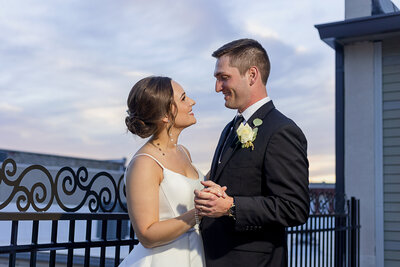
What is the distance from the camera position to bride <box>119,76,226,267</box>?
299 cm

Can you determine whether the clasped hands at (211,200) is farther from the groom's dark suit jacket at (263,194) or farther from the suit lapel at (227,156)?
the suit lapel at (227,156)

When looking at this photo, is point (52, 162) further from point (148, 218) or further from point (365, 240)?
point (148, 218)

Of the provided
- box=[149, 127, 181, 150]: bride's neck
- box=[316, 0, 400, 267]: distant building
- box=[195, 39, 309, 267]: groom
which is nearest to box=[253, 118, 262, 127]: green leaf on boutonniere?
box=[195, 39, 309, 267]: groom

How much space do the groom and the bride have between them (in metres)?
0.16

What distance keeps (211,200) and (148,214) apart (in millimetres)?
466

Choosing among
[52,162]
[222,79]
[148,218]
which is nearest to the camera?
[148,218]

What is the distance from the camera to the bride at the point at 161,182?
2986mm

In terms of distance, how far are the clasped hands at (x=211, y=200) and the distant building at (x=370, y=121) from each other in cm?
658

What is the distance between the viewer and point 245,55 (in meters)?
3.12

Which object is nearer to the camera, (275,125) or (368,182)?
(275,125)

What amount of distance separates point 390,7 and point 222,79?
844 cm

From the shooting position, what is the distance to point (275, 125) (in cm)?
297

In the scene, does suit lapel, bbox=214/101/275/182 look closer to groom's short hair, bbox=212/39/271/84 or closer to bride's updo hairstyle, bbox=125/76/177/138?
groom's short hair, bbox=212/39/271/84

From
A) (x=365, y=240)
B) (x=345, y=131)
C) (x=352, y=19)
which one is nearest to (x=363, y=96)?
(x=345, y=131)
